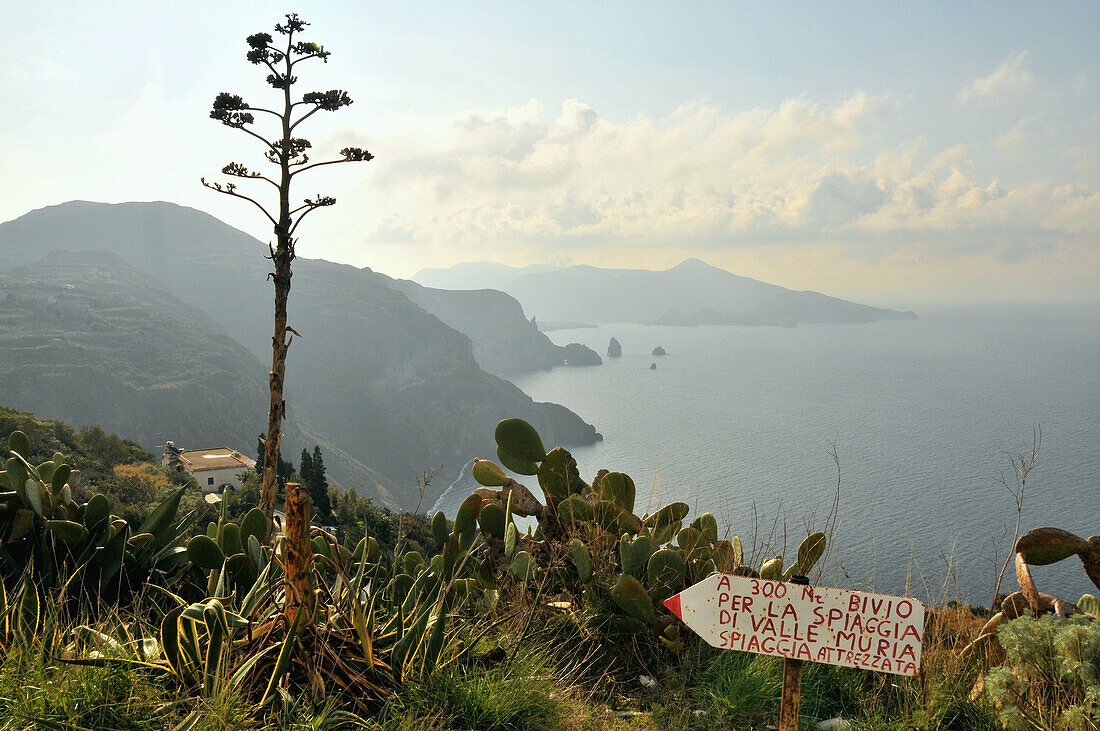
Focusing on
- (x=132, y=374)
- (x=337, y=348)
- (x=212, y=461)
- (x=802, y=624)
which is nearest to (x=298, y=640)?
(x=802, y=624)

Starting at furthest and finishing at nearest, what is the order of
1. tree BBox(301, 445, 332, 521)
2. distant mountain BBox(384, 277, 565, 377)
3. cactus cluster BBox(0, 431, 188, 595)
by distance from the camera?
1. distant mountain BBox(384, 277, 565, 377)
2. tree BBox(301, 445, 332, 521)
3. cactus cluster BBox(0, 431, 188, 595)

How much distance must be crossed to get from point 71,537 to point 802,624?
2551 millimetres

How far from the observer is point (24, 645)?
6.07ft

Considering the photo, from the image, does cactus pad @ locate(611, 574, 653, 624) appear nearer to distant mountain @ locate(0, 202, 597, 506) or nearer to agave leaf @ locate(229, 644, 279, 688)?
agave leaf @ locate(229, 644, 279, 688)

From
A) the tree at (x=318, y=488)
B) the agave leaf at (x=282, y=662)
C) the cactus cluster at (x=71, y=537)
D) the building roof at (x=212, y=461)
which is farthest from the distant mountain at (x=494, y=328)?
the agave leaf at (x=282, y=662)

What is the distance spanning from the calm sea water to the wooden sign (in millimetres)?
451

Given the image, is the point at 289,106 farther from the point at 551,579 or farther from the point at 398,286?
the point at 398,286

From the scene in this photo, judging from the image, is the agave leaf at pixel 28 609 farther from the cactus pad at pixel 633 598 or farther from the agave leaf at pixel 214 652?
the cactus pad at pixel 633 598

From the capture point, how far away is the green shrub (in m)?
2.11

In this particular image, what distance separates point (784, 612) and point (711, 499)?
4126 cm

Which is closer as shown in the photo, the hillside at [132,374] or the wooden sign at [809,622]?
the wooden sign at [809,622]

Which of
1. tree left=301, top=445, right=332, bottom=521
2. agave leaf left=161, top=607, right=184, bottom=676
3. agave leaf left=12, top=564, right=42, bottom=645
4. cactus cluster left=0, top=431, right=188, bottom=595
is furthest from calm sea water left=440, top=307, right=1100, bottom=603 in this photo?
tree left=301, top=445, right=332, bottom=521

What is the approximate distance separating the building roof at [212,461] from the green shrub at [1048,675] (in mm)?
40681

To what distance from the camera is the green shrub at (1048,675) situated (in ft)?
6.91
